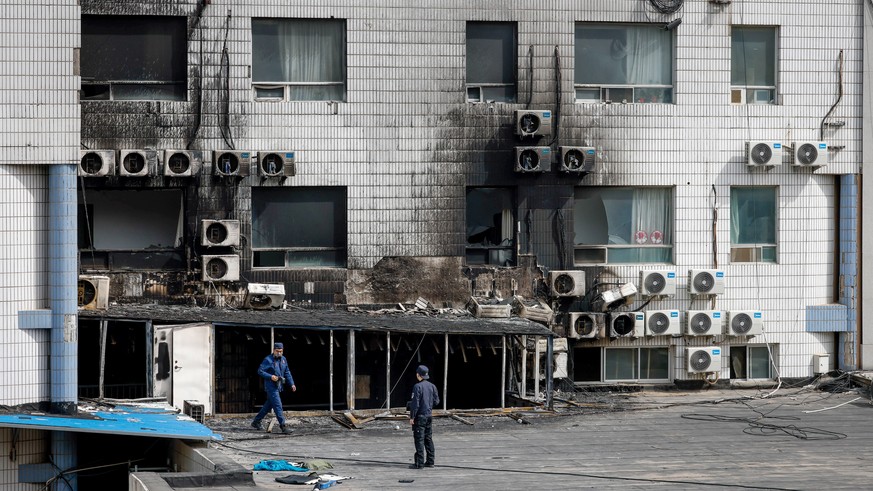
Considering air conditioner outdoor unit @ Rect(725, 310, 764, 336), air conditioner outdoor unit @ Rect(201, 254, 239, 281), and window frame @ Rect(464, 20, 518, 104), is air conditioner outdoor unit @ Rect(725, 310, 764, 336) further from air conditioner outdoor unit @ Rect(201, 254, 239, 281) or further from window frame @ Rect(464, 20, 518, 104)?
air conditioner outdoor unit @ Rect(201, 254, 239, 281)

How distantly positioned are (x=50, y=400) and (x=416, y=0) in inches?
407

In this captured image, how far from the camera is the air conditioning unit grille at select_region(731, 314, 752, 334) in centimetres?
2752

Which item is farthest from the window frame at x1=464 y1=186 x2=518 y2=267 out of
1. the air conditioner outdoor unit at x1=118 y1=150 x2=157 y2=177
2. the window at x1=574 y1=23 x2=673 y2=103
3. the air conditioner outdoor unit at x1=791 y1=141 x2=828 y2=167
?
the air conditioner outdoor unit at x1=118 y1=150 x2=157 y2=177

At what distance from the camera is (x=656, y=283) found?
2723cm

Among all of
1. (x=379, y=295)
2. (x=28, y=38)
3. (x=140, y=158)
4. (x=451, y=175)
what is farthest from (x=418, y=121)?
(x=28, y=38)

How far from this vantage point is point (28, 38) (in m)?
21.9

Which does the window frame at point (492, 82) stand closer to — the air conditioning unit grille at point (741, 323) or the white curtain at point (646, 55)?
the white curtain at point (646, 55)

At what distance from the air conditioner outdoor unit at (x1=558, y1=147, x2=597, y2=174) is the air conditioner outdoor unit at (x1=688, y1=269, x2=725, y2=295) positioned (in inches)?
122

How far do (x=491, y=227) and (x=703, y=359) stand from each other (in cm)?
510

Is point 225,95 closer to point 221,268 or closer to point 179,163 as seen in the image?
point 179,163

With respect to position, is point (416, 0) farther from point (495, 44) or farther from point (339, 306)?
point (339, 306)

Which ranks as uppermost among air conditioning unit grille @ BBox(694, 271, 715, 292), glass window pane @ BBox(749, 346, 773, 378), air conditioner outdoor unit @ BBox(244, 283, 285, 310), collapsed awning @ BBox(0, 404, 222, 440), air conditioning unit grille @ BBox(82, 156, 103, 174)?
air conditioning unit grille @ BBox(82, 156, 103, 174)

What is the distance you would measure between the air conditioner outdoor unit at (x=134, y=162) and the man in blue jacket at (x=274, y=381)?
499 cm

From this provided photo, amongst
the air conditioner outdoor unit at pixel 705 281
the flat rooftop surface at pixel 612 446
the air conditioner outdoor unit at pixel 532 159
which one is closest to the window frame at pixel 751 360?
the flat rooftop surface at pixel 612 446
